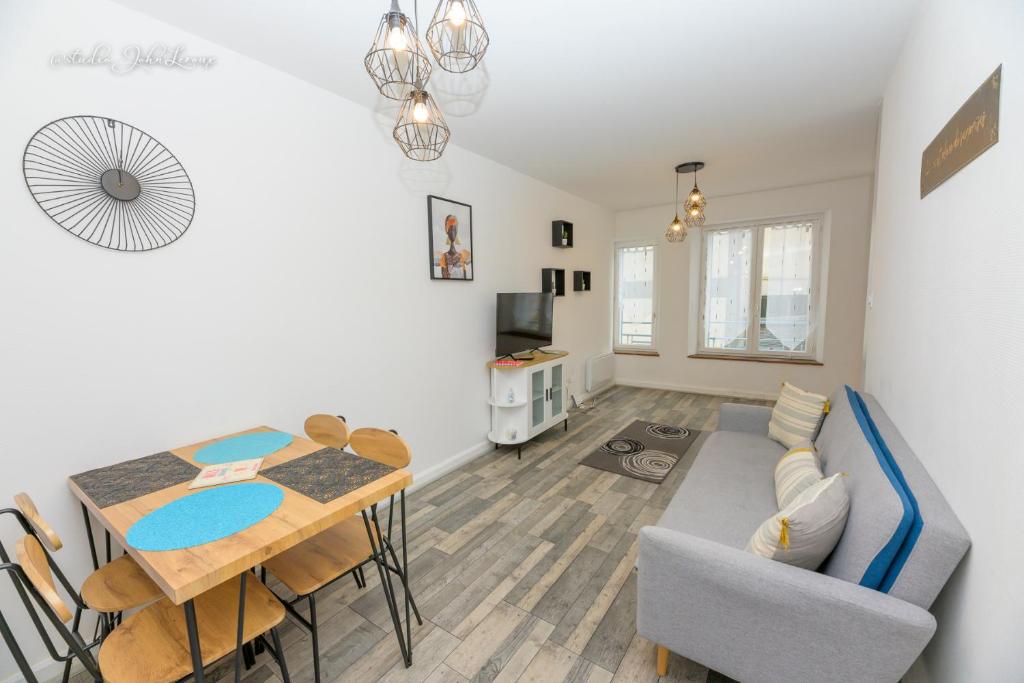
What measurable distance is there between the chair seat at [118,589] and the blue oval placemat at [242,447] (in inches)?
16.1

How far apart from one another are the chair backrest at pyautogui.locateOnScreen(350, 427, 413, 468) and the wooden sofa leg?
119cm

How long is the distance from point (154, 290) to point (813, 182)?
19.3 feet

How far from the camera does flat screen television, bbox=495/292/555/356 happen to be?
3553 millimetres

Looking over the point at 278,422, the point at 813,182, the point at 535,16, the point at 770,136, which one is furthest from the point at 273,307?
the point at 813,182

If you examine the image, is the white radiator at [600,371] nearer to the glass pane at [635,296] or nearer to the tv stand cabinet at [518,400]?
the glass pane at [635,296]

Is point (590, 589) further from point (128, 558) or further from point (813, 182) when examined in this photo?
point (813, 182)

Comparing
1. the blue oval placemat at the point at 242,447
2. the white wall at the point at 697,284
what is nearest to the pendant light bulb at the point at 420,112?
the blue oval placemat at the point at 242,447

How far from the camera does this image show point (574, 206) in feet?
16.2

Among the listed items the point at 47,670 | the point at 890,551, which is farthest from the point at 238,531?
the point at 890,551

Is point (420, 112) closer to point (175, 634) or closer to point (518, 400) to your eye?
point (175, 634)

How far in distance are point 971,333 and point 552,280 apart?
342 centimetres

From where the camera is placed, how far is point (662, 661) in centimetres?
151

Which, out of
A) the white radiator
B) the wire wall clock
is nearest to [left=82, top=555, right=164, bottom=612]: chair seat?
the wire wall clock

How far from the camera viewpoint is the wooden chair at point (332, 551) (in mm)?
1437
